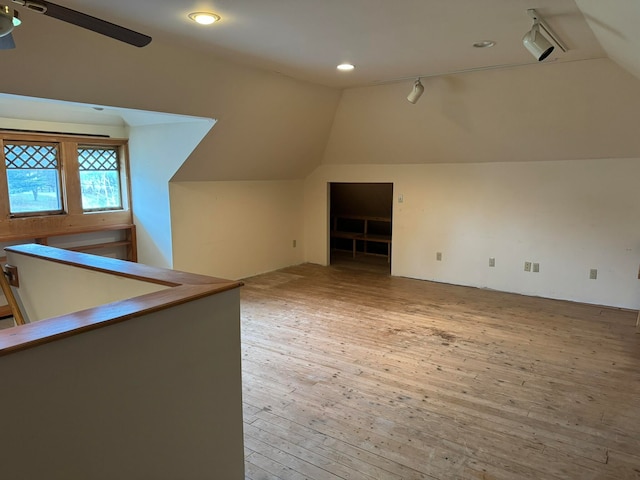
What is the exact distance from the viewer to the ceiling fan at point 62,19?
149 centimetres

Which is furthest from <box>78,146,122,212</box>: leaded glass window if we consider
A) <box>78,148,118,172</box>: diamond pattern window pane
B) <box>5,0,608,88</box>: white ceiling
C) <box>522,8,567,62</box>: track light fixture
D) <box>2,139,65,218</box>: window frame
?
<box>522,8,567,62</box>: track light fixture

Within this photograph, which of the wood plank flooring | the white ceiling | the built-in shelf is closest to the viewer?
the wood plank flooring

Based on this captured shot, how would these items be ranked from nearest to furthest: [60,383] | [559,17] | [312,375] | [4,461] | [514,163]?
[4,461]
[60,383]
[559,17]
[312,375]
[514,163]

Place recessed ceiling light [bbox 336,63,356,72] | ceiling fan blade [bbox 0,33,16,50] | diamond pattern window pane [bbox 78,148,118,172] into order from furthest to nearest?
diamond pattern window pane [bbox 78,148,118,172], recessed ceiling light [bbox 336,63,356,72], ceiling fan blade [bbox 0,33,16,50]

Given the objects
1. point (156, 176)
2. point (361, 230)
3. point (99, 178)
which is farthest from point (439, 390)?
point (361, 230)

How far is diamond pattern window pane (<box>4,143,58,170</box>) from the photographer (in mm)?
4414

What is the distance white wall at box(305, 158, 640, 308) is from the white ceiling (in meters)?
1.61

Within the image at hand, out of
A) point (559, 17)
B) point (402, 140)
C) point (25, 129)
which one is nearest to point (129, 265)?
point (559, 17)

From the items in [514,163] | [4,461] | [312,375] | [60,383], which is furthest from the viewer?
[514,163]

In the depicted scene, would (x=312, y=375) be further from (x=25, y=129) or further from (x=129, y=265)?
(x=25, y=129)

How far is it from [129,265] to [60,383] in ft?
3.00

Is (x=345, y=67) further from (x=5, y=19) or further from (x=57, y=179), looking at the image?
(x=57, y=179)

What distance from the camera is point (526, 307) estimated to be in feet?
15.5

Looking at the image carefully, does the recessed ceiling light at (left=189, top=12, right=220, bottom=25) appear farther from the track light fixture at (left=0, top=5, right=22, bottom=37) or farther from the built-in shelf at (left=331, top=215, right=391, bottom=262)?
the built-in shelf at (left=331, top=215, right=391, bottom=262)
